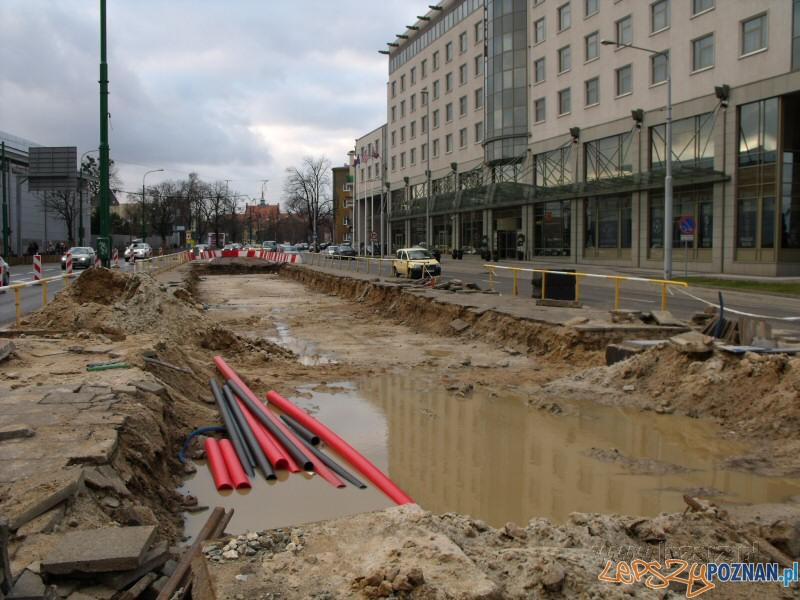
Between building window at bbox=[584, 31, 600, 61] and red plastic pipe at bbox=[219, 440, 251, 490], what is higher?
building window at bbox=[584, 31, 600, 61]

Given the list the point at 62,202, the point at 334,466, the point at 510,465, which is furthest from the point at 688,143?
the point at 62,202

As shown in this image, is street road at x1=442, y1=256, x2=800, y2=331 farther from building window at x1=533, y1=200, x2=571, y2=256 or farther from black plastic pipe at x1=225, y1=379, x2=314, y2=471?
building window at x1=533, y1=200, x2=571, y2=256

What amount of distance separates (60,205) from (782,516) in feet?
249

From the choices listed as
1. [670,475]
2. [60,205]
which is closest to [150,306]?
[670,475]

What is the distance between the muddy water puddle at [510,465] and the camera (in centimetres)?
608

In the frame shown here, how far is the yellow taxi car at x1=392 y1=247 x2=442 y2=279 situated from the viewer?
33.5 m

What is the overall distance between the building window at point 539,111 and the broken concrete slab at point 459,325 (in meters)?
35.7

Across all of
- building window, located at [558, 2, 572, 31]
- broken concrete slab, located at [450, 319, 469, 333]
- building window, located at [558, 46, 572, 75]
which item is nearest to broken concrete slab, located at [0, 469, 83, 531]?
broken concrete slab, located at [450, 319, 469, 333]

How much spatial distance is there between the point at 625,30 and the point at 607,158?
7.52 m

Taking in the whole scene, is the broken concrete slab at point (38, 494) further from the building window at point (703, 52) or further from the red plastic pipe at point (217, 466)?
the building window at point (703, 52)

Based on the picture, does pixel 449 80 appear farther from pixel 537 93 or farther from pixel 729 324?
pixel 729 324

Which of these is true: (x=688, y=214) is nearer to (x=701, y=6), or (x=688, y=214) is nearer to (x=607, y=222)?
(x=607, y=222)

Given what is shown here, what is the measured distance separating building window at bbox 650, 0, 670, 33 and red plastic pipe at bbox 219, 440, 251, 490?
3804cm

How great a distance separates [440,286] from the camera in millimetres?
23531
